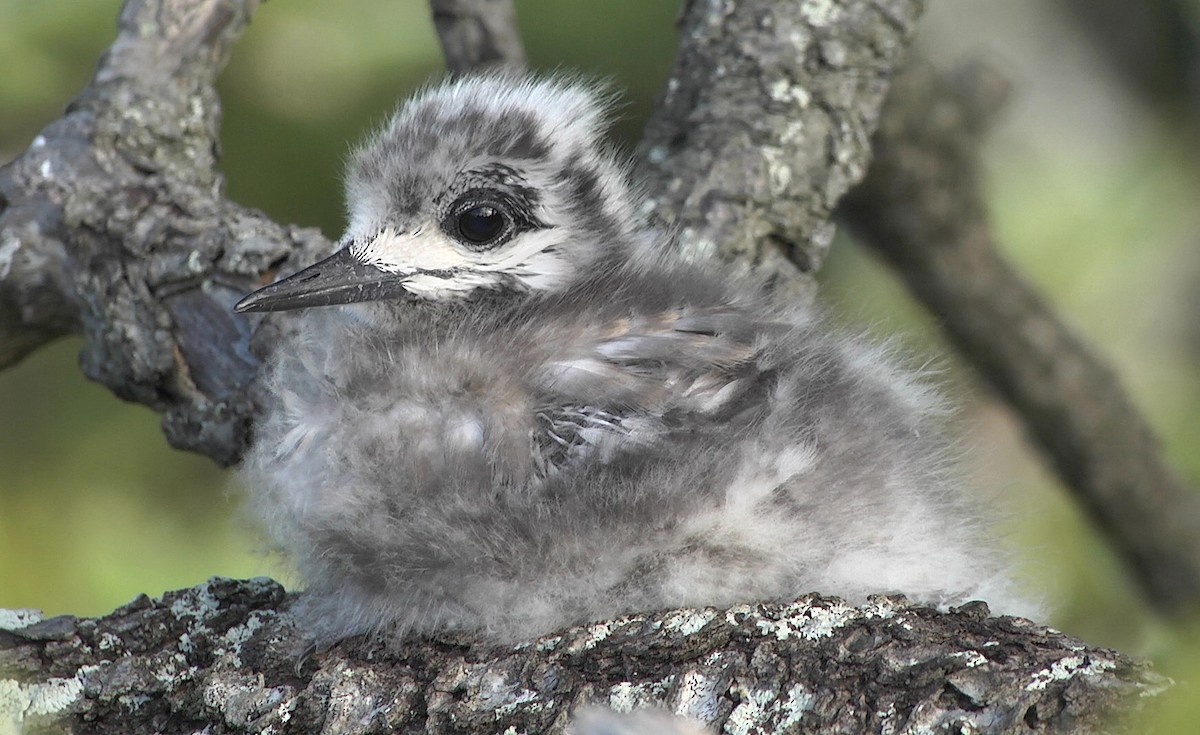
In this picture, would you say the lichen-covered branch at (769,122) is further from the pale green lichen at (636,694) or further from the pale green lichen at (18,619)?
the pale green lichen at (18,619)

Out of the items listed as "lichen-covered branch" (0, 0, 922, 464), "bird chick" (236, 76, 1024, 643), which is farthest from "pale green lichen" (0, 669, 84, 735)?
"lichen-covered branch" (0, 0, 922, 464)

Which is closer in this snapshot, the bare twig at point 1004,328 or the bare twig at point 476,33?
the bare twig at point 476,33

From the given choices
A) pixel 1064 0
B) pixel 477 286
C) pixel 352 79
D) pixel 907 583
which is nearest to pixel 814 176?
pixel 477 286

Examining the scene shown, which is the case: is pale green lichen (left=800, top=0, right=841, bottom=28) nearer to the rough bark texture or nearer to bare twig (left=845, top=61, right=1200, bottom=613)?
bare twig (left=845, top=61, right=1200, bottom=613)

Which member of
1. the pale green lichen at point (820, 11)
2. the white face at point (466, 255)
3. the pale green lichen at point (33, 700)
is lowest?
the pale green lichen at point (33, 700)

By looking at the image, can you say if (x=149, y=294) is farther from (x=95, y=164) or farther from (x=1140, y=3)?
(x=1140, y=3)

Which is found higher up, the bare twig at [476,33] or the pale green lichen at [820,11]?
the bare twig at [476,33]

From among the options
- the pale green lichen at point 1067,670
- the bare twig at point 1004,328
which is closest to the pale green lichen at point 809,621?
the pale green lichen at point 1067,670
